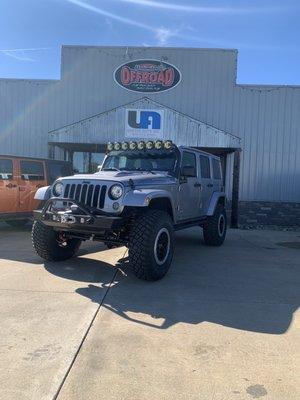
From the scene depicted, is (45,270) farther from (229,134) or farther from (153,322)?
(229,134)

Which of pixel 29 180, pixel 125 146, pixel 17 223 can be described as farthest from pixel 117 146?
pixel 17 223

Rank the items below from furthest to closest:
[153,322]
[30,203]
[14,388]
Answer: [30,203] < [153,322] < [14,388]

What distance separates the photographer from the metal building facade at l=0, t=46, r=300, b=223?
1631 cm

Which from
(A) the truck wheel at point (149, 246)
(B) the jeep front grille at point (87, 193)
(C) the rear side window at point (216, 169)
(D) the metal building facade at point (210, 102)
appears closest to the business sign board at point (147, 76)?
(D) the metal building facade at point (210, 102)

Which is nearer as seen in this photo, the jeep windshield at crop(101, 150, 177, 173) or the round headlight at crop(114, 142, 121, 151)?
the jeep windshield at crop(101, 150, 177, 173)

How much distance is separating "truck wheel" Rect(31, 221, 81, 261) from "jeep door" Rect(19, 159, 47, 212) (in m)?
4.36

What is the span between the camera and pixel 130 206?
6.63 meters

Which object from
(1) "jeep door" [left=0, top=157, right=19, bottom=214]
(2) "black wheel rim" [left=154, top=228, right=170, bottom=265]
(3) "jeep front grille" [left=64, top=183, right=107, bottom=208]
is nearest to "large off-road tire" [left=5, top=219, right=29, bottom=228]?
(1) "jeep door" [left=0, top=157, right=19, bottom=214]

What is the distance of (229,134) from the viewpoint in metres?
15.4

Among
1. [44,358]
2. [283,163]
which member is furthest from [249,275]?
[283,163]

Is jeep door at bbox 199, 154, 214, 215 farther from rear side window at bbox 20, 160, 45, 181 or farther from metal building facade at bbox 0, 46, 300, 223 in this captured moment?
metal building facade at bbox 0, 46, 300, 223

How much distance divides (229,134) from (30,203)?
7.14m

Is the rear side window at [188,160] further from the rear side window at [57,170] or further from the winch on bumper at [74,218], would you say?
the rear side window at [57,170]

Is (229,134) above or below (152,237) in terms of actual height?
above
